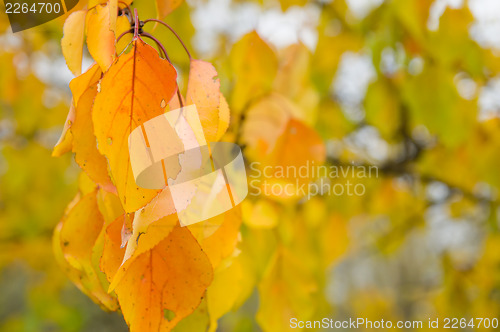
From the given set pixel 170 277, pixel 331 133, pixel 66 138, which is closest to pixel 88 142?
pixel 66 138

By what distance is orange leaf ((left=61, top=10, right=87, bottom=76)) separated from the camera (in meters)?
0.39

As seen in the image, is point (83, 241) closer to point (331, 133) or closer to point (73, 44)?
point (73, 44)

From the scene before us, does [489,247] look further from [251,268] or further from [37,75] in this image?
[37,75]

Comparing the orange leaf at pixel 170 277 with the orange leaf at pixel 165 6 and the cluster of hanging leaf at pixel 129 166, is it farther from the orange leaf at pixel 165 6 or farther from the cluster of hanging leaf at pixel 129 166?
the orange leaf at pixel 165 6

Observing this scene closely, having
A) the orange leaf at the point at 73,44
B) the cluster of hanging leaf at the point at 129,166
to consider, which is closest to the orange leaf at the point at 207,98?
the cluster of hanging leaf at the point at 129,166

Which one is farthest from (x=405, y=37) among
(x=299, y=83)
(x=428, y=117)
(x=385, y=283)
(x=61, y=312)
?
(x=385, y=283)

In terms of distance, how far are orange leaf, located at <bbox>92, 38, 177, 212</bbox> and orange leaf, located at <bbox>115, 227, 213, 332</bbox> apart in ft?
0.18

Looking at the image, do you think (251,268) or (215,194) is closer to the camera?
(215,194)

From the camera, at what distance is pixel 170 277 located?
35cm

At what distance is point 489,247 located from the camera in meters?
1.67

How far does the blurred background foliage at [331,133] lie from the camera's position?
819 mm

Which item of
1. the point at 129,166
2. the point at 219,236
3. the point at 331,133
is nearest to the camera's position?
the point at 129,166

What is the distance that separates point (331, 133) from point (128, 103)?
1.15 meters

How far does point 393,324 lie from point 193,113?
2.07 m
